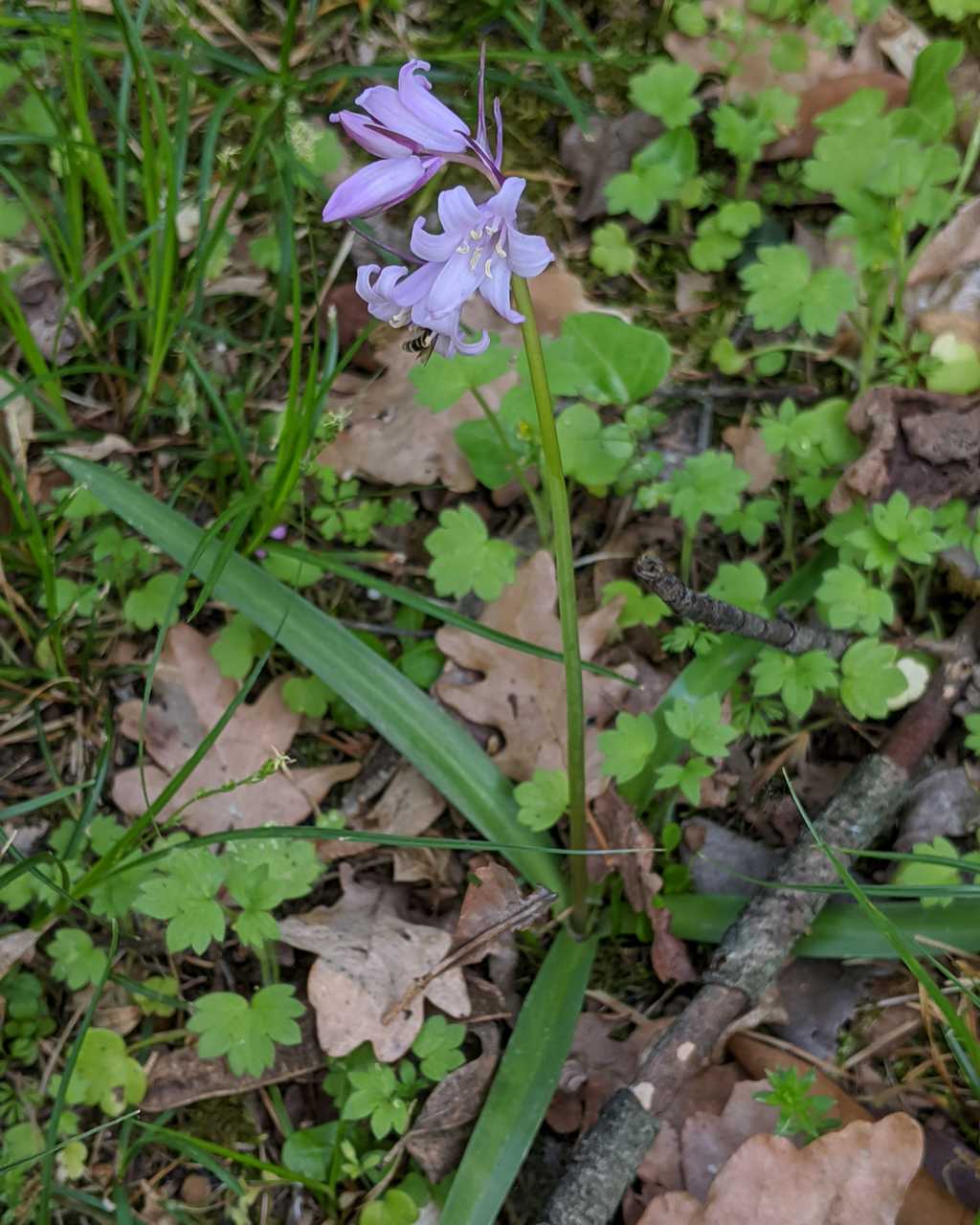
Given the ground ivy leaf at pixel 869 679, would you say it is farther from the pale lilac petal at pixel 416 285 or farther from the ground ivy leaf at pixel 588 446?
the pale lilac petal at pixel 416 285

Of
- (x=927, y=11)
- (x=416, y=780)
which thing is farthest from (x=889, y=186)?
(x=416, y=780)

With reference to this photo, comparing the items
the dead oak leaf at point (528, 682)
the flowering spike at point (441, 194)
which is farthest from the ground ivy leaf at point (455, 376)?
the flowering spike at point (441, 194)

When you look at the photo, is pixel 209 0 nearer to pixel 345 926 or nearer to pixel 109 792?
pixel 109 792

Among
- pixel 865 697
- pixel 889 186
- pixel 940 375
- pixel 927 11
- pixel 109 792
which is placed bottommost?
pixel 109 792

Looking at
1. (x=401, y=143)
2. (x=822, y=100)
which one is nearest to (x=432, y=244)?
(x=401, y=143)

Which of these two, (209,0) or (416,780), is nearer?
(416,780)

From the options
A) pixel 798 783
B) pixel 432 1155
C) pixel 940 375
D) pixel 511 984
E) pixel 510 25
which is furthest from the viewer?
pixel 510 25

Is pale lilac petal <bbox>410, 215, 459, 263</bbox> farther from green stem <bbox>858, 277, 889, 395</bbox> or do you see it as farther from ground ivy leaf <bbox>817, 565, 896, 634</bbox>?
green stem <bbox>858, 277, 889, 395</bbox>
